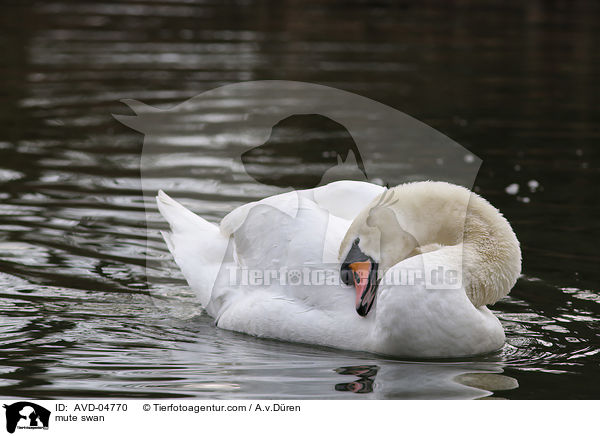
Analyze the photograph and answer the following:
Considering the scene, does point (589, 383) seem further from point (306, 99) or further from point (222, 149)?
point (306, 99)

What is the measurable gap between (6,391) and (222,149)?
7.48 meters

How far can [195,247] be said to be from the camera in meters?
7.96

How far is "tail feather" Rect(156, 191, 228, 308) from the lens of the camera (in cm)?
765

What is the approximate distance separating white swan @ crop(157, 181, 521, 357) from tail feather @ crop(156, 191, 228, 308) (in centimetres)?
6

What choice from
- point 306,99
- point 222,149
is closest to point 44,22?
point 306,99

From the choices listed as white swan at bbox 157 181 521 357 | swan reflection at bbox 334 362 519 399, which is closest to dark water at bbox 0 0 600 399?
swan reflection at bbox 334 362 519 399

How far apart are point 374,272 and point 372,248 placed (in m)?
0.16
